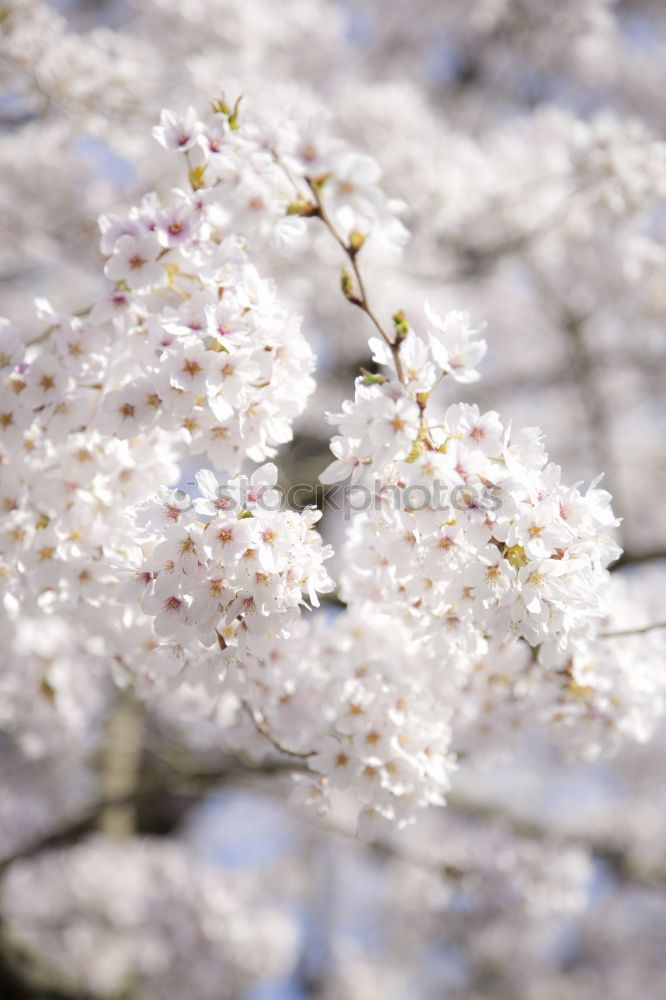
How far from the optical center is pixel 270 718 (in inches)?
96.6

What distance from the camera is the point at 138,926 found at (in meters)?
5.27

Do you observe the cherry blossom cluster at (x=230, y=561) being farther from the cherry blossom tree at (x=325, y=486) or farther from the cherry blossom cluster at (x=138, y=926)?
the cherry blossom cluster at (x=138, y=926)

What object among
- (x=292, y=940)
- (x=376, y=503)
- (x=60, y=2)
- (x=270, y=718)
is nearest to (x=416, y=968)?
(x=292, y=940)

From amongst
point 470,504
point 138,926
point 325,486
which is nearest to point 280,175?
point 470,504

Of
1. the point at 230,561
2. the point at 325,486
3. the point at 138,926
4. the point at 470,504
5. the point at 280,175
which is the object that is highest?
the point at 280,175

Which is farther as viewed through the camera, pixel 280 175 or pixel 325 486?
pixel 325 486

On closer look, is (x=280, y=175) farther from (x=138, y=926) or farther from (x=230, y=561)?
(x=138, y=926)

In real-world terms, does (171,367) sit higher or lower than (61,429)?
higher

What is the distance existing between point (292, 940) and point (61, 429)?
5.32 metres

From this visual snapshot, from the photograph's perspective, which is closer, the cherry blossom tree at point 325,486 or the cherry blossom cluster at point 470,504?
the cherry blossom cluster at point 470,504

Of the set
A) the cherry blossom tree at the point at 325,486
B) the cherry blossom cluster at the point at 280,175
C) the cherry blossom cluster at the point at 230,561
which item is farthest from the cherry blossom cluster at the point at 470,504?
the cherry blossom cluster at the point at 280,175

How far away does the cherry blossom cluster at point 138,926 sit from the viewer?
5164 millimetres

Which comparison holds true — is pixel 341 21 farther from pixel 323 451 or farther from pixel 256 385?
pixel 256 385

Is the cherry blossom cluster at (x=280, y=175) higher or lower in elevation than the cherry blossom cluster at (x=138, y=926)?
higher
